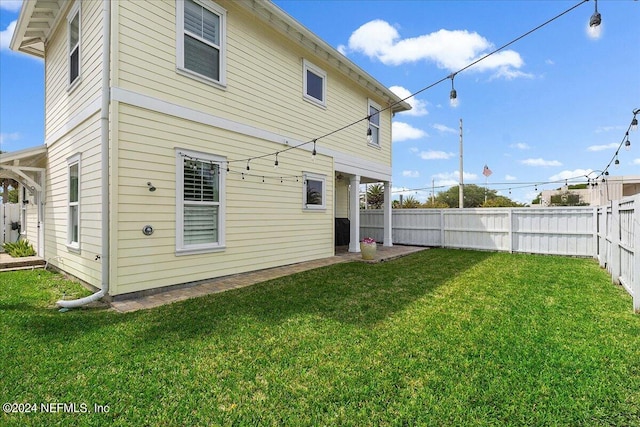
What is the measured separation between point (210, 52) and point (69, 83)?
286 centimetres

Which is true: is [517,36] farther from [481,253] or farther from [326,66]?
[481,253]

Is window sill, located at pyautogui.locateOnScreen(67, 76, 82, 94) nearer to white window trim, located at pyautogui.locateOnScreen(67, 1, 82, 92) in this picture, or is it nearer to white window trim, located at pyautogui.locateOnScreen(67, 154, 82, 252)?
white window trim, located at pyautogui.locateOnScreen(67, 1, 82, 92)

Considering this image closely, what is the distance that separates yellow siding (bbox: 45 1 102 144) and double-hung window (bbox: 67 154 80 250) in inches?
36.3

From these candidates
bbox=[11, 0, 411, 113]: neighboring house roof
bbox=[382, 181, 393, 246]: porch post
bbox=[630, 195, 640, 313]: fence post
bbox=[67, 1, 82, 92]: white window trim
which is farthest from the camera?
bbox=[382, 181, 393, 246]: porch post

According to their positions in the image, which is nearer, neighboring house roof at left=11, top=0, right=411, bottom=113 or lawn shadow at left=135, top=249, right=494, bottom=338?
lawn shadow at left=135, top=249, right=494, bottom=338

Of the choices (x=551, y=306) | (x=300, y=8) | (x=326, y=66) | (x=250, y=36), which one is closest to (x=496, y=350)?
(x=551, y=306)

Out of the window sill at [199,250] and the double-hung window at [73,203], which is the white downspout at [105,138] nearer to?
the window sill at [199,250]

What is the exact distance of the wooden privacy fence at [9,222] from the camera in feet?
31.5

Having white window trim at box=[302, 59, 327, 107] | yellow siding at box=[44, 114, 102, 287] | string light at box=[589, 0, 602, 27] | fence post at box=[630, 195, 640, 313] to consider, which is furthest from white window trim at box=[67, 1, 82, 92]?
fence post at box=[630, 195, 640, 313]

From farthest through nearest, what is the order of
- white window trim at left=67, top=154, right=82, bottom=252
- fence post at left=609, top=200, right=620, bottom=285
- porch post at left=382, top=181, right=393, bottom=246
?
1. porch post at left=382, top=181, right=393, bottom=246
2. fence post at left=609, top=200, right=620, bottom=285
3. white window trim at left=67, top=154, right=82, bottom=252

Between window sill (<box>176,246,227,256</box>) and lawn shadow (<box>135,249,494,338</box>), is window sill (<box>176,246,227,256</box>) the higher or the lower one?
the higher one

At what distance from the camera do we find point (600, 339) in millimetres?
3139

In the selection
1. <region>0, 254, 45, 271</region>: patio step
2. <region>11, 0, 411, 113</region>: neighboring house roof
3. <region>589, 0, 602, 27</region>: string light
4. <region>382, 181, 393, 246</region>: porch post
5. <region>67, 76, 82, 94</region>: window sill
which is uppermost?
<region>11, 0, 411, 113</region>: neighboring house roof

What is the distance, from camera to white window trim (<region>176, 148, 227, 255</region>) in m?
5.08
